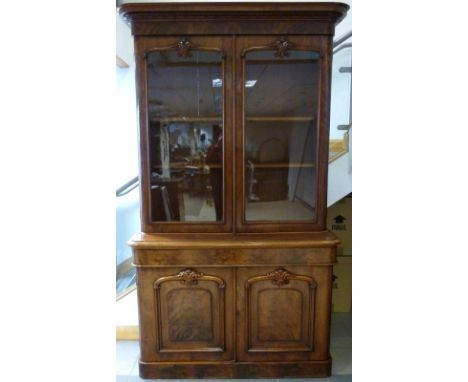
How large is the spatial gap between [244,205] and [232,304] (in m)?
0.52

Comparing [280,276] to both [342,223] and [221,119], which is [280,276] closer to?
[221,119]

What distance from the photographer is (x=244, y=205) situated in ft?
6.40

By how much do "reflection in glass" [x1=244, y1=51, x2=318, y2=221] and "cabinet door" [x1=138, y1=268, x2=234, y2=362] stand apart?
0.43 meters

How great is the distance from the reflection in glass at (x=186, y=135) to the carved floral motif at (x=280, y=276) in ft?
1.34

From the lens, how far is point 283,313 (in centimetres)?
195

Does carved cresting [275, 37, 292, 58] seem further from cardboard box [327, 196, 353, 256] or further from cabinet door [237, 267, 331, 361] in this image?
cardboard box [327, 196, 353, 256]

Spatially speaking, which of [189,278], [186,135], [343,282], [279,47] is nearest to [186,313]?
[189,278]

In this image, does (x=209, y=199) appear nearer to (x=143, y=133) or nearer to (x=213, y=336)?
(x=143, y=133)

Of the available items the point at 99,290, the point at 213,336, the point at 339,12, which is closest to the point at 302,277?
the point at 213,336

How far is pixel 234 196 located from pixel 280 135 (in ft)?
1.34

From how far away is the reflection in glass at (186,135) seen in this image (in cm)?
189

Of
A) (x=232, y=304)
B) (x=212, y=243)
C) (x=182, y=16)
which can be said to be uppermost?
(x=182, y=16)

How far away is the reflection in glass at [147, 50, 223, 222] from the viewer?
1893 mm

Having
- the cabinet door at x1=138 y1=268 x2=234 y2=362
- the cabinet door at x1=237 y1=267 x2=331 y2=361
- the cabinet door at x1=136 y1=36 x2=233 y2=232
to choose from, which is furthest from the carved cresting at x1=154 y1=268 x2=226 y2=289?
the cabinet door at x1=136 y1=36 x2=233 y2=232
